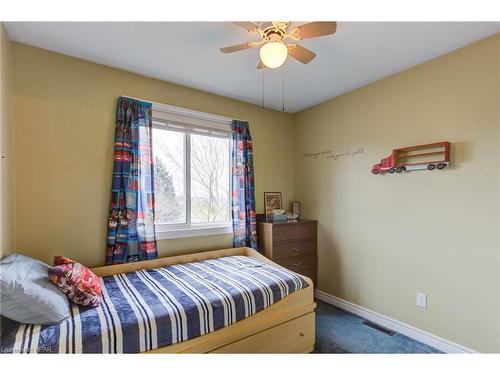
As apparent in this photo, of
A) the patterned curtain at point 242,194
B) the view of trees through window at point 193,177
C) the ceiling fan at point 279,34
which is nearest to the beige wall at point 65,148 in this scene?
the view of trees through window at point 193,177

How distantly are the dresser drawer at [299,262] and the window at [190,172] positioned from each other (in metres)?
0.75

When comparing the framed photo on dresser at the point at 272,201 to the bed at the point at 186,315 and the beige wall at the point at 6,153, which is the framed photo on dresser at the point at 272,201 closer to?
the bed at the point at 186,315

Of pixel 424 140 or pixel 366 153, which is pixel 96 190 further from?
pixel 424 140

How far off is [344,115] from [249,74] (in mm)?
1213

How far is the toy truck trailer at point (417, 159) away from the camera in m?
2.10

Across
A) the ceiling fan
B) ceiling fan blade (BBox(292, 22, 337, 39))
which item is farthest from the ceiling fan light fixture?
ceiling fan blade (BBox(292, 22, 337, 39))

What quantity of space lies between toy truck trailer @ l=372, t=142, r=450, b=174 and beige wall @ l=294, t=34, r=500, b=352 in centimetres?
7

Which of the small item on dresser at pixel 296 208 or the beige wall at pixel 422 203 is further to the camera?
the small item on dresser at pixel 296 208

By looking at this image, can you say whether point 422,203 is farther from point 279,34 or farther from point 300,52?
point 279,34

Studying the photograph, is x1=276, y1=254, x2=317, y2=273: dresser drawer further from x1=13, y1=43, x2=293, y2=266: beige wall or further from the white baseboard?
x1=13, y1=43, x2=293, y2=266: beige wall

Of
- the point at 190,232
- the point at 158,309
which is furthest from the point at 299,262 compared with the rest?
the point at 158,309

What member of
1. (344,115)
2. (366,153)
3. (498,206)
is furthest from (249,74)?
(498,206)

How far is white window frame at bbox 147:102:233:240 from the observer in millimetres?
2605

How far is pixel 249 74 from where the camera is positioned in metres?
2.49
